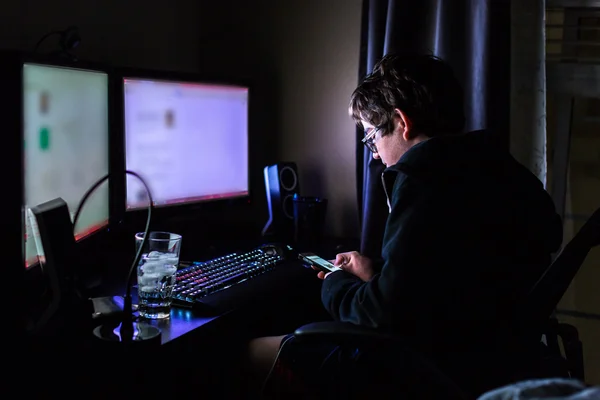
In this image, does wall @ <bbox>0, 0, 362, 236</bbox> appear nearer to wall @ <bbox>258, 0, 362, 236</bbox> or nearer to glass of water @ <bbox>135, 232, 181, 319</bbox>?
wall @ <bbox>258, 0, 362, 236</bbox>

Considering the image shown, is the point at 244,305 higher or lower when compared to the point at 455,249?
lower

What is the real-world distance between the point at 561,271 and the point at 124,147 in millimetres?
1077

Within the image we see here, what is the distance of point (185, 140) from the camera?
1993 mm

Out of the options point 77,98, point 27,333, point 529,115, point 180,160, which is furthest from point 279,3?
point 27,333

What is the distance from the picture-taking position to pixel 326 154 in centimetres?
242

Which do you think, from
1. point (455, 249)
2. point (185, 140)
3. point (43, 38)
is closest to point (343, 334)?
point (455, 249)

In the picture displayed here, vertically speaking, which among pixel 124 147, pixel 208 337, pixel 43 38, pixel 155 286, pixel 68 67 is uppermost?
pixel 43 38

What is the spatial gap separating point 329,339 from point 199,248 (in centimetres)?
84

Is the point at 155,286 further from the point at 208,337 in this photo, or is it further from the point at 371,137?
the point at 371,137

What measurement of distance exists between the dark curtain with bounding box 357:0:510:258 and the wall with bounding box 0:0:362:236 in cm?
18

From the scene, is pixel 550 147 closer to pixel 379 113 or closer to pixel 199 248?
pixel 379 113

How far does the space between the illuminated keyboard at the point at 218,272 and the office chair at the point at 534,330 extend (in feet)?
0.96

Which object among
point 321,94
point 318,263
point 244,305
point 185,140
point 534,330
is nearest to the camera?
point 534,330

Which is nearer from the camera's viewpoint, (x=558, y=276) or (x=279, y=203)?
(x=558, y=276)
